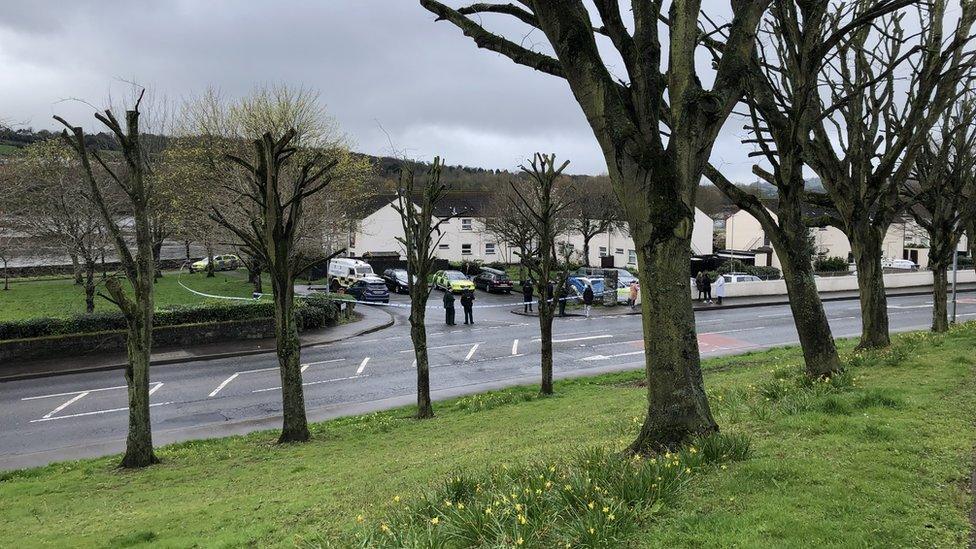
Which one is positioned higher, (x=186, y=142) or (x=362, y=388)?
(x=186, y=142)

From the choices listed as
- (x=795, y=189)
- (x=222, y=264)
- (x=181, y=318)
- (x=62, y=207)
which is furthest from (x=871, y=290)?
(x=222, y=264)

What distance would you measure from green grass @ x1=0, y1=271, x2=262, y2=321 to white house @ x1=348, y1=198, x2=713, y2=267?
1569cm

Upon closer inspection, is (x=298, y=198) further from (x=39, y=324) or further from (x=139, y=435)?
(x=39, y=324)

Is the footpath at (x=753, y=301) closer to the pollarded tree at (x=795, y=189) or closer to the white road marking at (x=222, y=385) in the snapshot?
the white road marking at (x=222, y=385)

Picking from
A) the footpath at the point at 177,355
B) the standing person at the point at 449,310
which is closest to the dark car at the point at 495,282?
the standing person at the point at 449,310

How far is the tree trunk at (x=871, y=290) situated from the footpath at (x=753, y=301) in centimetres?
1695

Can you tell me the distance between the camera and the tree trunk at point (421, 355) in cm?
1287

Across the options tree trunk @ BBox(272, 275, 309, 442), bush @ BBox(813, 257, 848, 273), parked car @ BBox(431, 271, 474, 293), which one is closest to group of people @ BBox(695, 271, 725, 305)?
parked car @ BBox(431, 271, 474, 293)

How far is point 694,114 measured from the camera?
6.19 m

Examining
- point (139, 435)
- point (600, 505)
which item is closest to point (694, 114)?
point (600, 505)

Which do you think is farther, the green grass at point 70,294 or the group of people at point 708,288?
the group of people at point 708,288

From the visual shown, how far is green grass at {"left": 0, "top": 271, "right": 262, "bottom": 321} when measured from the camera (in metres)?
27.0

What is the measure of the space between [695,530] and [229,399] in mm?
13394

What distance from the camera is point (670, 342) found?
19.4 ft
